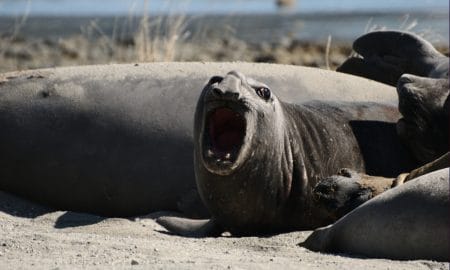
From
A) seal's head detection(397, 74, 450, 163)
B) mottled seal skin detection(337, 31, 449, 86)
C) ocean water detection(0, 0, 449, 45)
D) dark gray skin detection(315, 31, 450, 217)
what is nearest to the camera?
dark gray skin detection(315, 31, 450, 217)

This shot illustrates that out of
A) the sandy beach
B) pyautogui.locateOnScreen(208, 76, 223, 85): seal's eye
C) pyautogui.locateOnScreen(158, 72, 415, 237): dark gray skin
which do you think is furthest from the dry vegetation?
pyautogui.locateOnScreen(208, 76, 223, 85): seal's eye

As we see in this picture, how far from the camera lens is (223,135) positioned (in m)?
6.43

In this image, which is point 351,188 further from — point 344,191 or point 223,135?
point 223,135

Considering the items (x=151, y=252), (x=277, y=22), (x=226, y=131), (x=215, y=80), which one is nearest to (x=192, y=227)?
(x=226, y=131)

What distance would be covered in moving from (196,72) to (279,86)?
1.94 feet

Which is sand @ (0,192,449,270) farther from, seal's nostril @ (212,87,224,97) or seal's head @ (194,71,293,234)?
seal's nostril @ (212,87,224,97)

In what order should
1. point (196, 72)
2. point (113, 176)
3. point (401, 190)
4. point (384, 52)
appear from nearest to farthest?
point (401, 190)
point (113, 176)
point (196, 72)
point (384, 52)

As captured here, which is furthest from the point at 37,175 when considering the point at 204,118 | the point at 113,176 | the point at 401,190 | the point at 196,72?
the point at 401,190

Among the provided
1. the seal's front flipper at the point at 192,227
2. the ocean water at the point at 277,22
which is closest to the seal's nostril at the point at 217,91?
the seal's front flipper at the point at 192,227

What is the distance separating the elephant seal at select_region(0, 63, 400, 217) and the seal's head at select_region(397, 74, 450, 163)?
0.65m

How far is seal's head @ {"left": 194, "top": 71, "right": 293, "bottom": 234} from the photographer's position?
6234mm

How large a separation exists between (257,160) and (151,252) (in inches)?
57.6

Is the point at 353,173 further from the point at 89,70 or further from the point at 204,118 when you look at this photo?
the point at 89,70

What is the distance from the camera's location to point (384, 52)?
886 centimetres
